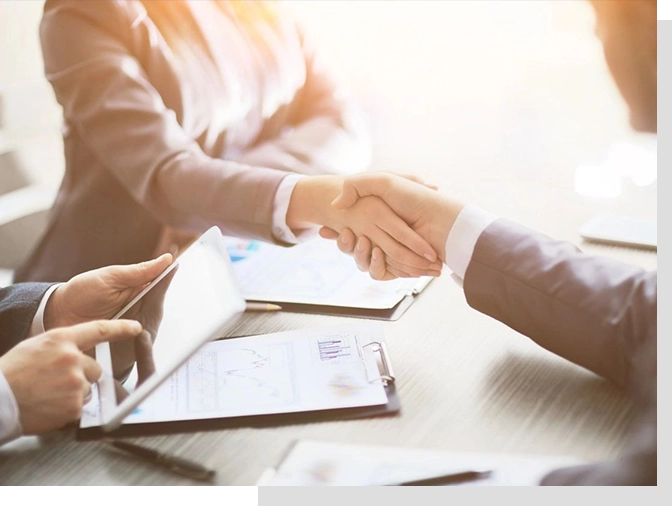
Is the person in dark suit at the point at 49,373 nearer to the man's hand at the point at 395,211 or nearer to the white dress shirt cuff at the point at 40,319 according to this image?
the white dress shirt cuff at the point at 40,319

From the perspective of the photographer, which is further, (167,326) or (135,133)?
(135,133)

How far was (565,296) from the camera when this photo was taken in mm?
755

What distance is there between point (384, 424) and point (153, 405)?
26 cm

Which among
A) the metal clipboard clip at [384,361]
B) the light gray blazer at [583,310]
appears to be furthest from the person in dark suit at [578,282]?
the metal clipboard clip at [384,361]

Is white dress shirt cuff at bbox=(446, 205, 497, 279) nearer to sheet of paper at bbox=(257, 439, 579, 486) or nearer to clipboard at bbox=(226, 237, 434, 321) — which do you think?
clipboard at bbox=(226, 237, 434, 321)

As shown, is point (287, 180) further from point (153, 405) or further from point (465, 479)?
point (465, 479)

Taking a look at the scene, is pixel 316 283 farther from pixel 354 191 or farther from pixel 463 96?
pixel 463 96

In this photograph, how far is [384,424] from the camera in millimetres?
732

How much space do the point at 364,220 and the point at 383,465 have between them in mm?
405

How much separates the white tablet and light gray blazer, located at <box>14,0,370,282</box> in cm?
27

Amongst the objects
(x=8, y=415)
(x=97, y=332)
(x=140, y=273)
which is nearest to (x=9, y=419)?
(x=8, y=415)

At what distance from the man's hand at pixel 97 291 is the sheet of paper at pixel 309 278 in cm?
16

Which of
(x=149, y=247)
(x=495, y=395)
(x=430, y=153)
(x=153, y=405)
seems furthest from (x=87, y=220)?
(x=495, y=395)

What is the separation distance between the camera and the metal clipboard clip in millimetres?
786
